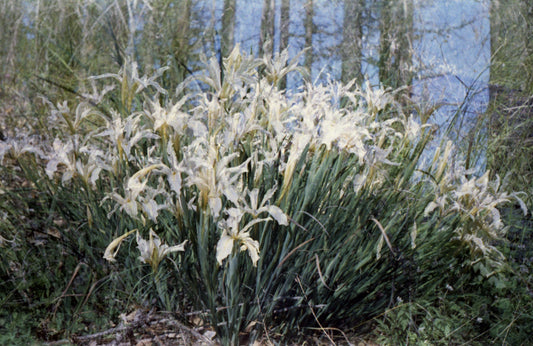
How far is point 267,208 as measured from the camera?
1406mm

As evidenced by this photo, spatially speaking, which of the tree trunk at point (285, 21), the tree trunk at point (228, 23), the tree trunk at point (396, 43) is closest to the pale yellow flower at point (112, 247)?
the tree trunk at point (396, 43)

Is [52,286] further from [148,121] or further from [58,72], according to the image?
[58,72]

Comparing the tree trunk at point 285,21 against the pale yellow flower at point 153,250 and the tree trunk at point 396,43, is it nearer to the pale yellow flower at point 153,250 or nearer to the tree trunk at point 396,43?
the tree trunk at point 396,43

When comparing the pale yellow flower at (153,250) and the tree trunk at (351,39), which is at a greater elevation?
the tree trunk at (351,39)

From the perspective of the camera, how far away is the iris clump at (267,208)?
58.6 inches

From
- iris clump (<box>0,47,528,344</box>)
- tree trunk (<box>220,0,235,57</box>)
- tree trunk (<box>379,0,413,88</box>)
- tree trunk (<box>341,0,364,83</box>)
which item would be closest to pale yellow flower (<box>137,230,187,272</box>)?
iris clump (<box>0,47,528,344</box>)

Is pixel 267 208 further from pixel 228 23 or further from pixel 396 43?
pixel 228 23

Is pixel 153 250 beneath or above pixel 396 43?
beneath

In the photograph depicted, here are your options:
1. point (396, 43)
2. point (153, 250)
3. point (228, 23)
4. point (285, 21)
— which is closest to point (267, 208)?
point (153, 250)

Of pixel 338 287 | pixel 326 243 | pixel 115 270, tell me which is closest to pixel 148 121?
pixel 115 270

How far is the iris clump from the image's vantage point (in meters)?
1.49

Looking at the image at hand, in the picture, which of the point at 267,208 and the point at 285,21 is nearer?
the point at 267,208

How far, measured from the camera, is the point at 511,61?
3.61 metres

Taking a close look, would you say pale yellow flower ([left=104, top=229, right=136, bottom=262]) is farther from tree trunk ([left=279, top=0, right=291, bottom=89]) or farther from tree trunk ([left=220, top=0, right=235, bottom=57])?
tree trunk ([left=220, top=0, right=235, bottom=57])
